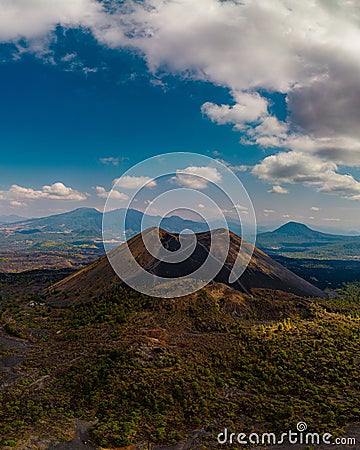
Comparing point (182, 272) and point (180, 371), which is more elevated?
point (182, 272)

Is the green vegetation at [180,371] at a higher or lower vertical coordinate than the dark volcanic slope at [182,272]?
lower

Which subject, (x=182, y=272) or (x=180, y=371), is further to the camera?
(x=182, y=272)

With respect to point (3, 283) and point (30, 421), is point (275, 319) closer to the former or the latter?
point (30, 421)

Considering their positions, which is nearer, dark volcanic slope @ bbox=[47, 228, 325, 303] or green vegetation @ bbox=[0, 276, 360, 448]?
green vegetation @ bbox=[0, 276, 360, 448]

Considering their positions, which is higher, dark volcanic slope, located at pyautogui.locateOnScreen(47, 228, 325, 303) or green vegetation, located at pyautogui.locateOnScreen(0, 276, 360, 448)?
dark volcanic slope, located at pyautogui.locateOnScreen(47, 228, 325, 303)

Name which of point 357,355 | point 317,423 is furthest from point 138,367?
point 357,355
